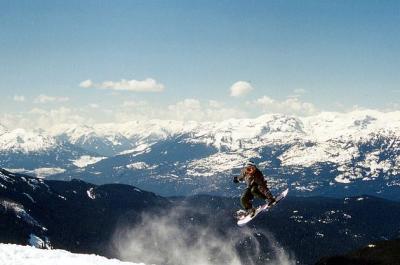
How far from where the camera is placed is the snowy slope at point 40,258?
26.7m

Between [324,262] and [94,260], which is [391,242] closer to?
[324,262]

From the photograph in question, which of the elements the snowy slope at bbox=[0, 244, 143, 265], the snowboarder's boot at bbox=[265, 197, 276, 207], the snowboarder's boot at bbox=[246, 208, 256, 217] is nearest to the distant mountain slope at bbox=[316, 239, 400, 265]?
the snowboarder's boot at bbox=[246, 208, 256, 217]

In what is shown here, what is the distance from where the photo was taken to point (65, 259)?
27906mm

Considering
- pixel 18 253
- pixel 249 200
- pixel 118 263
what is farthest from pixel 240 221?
pixel 18 253

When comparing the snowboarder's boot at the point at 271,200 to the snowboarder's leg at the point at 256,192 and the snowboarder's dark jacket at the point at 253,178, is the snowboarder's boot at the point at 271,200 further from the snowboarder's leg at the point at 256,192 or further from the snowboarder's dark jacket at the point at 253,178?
the snowboarder's dark jacket at the point at 253,178

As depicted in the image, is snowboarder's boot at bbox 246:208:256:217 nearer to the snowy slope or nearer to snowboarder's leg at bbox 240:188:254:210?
snowboarder's leg at bbox 240:188:254:210

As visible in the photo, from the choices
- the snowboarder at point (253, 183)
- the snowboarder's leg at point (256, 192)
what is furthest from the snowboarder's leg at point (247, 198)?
the snowboarder's leg at point (256, 192)

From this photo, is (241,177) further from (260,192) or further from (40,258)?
(40,258)

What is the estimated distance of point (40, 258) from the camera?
27.6 meters

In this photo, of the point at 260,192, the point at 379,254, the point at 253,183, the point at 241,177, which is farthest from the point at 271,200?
the point at 379,254

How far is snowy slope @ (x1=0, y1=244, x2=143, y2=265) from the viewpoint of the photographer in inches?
1051

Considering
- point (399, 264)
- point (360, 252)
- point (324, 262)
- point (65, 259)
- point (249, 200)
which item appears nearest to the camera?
point (65, 259)

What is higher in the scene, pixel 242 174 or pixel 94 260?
pixel 242 174

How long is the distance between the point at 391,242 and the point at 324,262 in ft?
140
